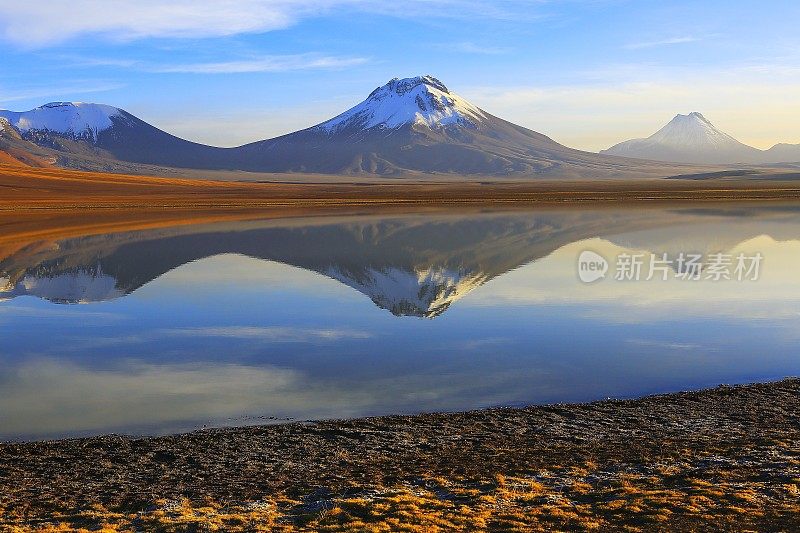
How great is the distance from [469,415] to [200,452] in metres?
3.48

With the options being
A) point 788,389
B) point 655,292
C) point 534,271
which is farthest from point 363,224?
point 788,389

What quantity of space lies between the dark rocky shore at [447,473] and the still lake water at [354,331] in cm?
92

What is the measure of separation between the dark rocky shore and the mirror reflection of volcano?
321 inches

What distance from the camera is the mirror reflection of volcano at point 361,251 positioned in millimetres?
22719

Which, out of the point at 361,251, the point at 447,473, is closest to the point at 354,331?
the point at 447,473

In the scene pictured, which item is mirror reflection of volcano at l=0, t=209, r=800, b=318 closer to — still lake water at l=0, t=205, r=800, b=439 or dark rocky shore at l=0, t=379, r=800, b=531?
still lake water at l=0, t=205, r=800, b=439

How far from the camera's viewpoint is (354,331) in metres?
16.5

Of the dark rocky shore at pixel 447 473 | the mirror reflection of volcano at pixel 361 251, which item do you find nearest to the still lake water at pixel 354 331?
the mirror reflection of volcano at pixel 361 251

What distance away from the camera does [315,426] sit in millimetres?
10344

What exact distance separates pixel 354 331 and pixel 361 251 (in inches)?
576

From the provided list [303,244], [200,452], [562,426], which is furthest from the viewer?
[303,244]

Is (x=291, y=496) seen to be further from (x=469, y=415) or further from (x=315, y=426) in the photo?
(x=469, y=415)

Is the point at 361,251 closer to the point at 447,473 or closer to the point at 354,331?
the point at 354,331

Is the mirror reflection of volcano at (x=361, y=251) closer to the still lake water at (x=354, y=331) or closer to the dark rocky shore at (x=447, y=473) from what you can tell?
the still lake water at (x=354, y=331)
